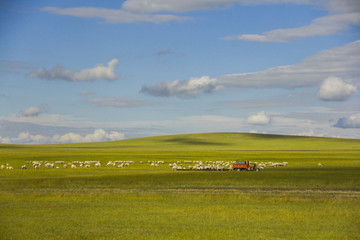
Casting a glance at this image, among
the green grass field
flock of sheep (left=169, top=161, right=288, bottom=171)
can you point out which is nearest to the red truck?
flock of sheep (left=169, top=161, right=288, bottom=171)

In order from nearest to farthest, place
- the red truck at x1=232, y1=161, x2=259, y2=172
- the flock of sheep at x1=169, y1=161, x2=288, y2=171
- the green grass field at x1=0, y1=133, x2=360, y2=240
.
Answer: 1. the green grass field at x1=0, y1=133, x2=360, y2=240
2. the red truck at x1=232, y1=161, x2=259, y2=172
3. the flock of sheep at x1=169, y1=161, x2=288, y2=171

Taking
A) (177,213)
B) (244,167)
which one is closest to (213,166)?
(244,167)

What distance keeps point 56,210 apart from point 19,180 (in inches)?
864

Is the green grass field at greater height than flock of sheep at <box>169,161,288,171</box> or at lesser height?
lesser

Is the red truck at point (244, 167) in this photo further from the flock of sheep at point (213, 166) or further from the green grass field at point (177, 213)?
the green grass field at point (177, 213)

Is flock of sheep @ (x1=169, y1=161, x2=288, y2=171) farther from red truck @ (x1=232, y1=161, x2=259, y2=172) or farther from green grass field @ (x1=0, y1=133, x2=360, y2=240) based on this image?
green grass field @ (x1=0, y1=133, x2=360, y2=240)

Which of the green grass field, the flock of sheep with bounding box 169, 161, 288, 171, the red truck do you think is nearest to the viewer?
the green grass field

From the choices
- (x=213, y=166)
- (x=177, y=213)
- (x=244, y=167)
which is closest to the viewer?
(x=177, y=213)

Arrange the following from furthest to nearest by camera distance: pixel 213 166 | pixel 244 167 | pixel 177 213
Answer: pixel 213 166 → pixel 244 167 → pixel 177 213

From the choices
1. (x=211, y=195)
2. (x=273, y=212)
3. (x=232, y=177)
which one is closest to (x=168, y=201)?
(x=211, y=195)

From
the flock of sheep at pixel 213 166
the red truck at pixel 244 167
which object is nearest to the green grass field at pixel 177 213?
the red truck at pixel 244 167

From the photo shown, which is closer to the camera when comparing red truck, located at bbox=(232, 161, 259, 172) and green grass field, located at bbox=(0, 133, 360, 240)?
green grass field, located at bbox=(0, 133, 360, 240)

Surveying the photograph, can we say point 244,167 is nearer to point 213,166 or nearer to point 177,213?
point 213,166

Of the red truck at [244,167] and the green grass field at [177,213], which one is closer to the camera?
the green grass field at [177,213]
